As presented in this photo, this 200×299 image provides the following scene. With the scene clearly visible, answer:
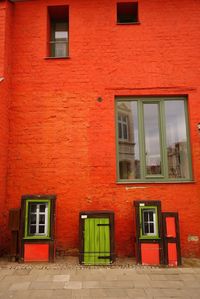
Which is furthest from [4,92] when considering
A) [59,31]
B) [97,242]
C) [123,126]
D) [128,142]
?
[97,242]

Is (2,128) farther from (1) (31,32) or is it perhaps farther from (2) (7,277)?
(2) (7,277)

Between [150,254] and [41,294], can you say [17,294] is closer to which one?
[41,294]

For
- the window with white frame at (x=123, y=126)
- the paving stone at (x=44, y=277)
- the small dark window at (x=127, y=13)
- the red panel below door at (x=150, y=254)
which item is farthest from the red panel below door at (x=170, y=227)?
the small dark window at (x=127, y=13)

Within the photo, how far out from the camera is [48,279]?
442 cm

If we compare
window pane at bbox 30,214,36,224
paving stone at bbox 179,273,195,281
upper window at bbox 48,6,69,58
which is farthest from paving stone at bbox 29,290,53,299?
upper window at bbox 48,6,69,58

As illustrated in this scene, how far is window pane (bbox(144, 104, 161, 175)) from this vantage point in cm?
616

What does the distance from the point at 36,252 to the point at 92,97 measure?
12.0 feet

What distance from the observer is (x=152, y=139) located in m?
6.28

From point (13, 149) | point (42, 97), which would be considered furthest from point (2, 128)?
point (42, 97)

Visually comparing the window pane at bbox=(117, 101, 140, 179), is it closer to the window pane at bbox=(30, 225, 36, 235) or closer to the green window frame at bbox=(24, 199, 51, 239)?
the green window frame at bbox=(24, 199, 51, 239)

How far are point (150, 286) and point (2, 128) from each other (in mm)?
4436

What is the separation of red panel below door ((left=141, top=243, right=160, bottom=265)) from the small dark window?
18.3ft

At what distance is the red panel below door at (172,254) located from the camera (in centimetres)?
511

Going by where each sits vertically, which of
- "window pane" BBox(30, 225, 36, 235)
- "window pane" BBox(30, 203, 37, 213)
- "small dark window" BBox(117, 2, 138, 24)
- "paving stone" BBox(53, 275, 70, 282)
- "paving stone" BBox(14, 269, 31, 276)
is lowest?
"paving stone" BBox(53, 275, 70, 282)
